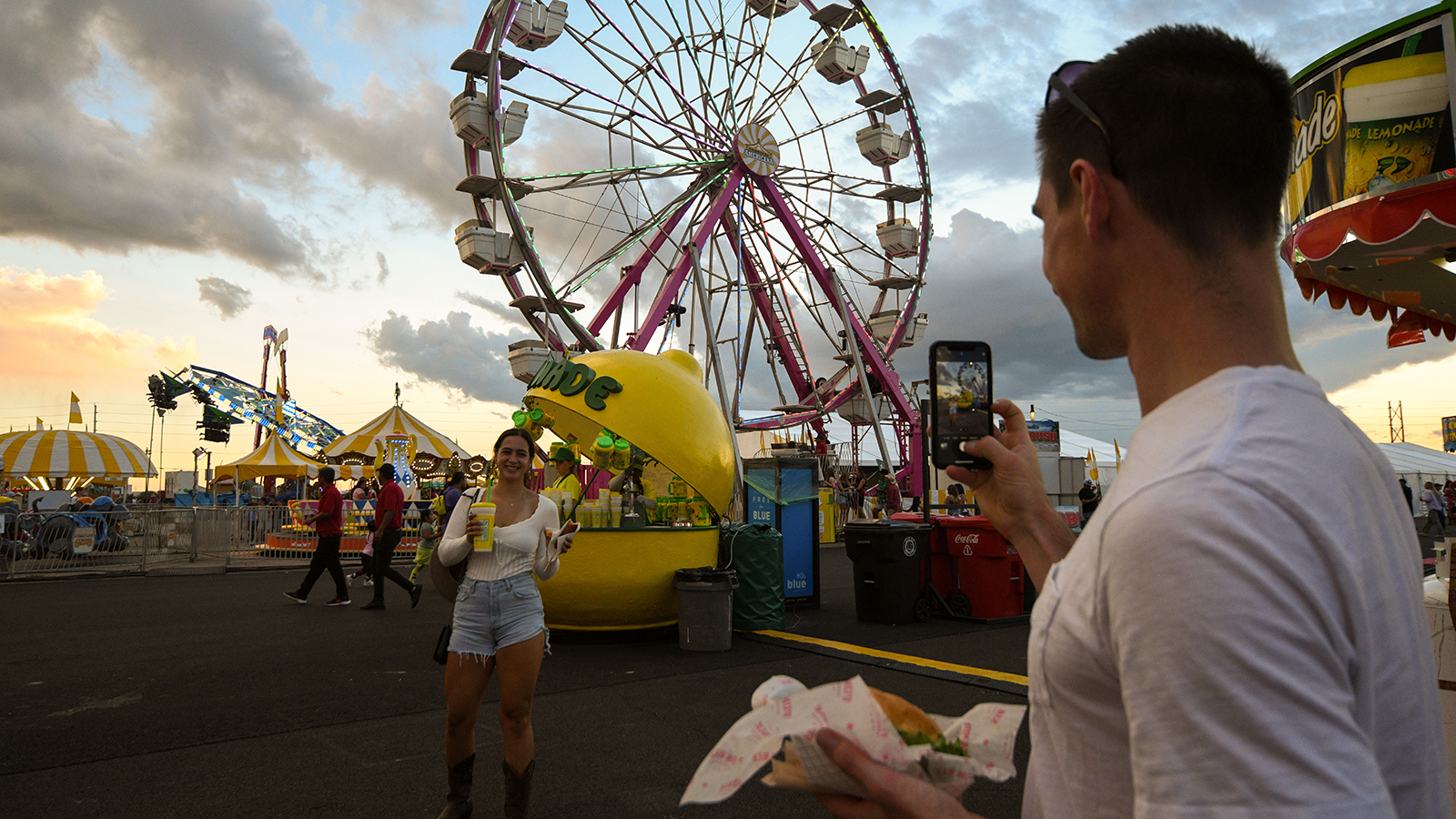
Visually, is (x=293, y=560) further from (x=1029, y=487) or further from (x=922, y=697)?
(x=1029, y=487)

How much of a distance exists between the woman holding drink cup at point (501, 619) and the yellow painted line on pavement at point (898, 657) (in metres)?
3.40

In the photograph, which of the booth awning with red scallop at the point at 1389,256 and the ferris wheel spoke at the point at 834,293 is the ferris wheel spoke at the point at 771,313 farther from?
the booth awning with red scallop at the point at 1389,256

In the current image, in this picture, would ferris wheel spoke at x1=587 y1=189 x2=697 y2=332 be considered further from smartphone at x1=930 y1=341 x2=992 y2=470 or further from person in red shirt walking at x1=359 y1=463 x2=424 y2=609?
smartphone at x1=930 y1=341 x2=992 y2=470

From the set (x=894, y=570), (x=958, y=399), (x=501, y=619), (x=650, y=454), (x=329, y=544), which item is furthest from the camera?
(x=329, y=544)

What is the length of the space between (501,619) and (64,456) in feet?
73.9

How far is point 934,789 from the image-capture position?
0.87 m

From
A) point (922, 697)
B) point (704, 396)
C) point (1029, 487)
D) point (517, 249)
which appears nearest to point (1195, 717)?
point (1029, 487)

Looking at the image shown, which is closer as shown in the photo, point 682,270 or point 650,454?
point 650,454

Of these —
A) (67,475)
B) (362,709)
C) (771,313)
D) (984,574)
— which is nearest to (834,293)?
(771,313)

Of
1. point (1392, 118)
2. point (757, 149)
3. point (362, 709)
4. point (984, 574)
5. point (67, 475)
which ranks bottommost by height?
point (362, 709)

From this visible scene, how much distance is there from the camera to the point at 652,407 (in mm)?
8070

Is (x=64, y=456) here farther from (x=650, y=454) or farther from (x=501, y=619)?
(x=501, y=619)

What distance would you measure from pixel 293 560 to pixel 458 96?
10318 millimetres

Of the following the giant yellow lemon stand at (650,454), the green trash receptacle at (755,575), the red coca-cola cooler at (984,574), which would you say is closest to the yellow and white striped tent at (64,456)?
the giant yellow lemon stand at (650,454)
